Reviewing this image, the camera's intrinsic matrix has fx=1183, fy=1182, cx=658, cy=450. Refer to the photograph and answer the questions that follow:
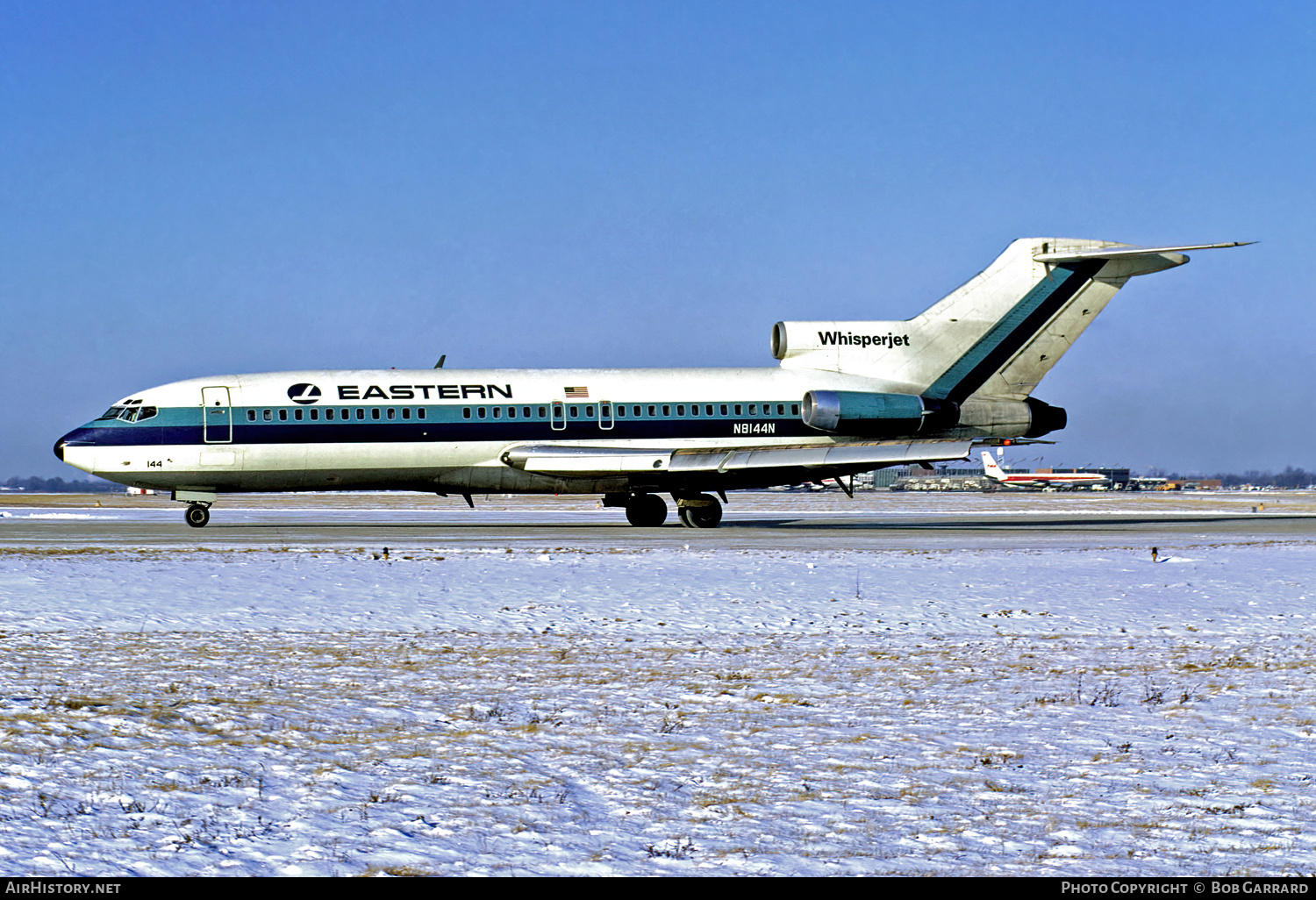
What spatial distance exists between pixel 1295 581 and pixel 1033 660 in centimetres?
922

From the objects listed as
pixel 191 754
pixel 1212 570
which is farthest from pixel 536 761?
pixel 1212 570

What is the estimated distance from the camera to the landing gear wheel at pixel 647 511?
33.9 metres

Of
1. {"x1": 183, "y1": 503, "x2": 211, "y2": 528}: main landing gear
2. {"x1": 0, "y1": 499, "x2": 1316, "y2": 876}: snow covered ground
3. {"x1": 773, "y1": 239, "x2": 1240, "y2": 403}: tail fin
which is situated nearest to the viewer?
{"x1": 0, "y1": 499, "x2": 1316, "y2": 876}: snow covered ground

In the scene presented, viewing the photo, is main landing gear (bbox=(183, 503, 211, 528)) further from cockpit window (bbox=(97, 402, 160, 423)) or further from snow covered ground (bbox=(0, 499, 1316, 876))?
snow covered ground (bbox=(0, 499, 1316, 876))

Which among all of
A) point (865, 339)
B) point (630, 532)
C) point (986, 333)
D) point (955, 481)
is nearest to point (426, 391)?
point (630, 532)

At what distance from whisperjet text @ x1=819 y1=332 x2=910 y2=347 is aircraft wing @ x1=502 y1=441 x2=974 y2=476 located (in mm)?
3505

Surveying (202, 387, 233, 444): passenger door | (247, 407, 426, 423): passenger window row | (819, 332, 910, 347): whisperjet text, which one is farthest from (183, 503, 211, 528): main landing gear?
(819, 332, 910, 347): whisperjet text

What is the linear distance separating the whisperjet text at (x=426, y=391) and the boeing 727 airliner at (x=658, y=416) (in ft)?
0.13

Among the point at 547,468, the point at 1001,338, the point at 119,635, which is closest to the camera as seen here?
the point at 119,635

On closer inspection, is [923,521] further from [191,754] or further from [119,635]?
[191,754]

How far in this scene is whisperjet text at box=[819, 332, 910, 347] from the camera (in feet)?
112

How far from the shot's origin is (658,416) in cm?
3238

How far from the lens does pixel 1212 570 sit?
64.5 ft

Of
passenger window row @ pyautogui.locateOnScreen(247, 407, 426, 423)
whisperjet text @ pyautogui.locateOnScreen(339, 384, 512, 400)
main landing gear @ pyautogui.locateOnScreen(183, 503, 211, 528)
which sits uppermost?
whisperjet text @ pyautogui.locateOnScreen(339, 384, 512, 400)
